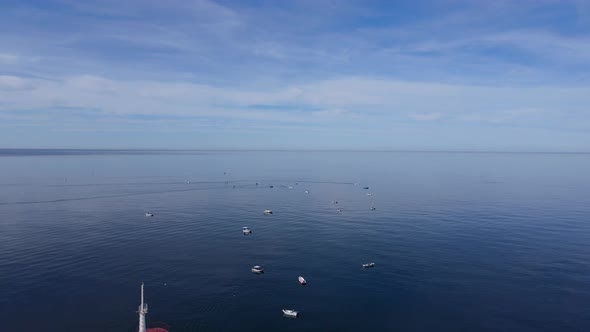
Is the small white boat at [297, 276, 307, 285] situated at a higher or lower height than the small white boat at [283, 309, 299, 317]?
higher

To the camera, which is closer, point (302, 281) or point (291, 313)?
point (291, 313)

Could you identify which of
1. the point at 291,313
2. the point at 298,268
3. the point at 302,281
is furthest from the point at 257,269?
the point at 291,313

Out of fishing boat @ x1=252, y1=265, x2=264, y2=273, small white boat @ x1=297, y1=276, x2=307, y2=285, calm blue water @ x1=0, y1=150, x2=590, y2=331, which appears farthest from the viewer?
fishing boat @ x1=252, y1=265, x2=264, y2=273

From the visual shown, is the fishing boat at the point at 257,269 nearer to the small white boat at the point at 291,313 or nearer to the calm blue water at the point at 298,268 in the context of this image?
the calm blue water at the point at 298,268

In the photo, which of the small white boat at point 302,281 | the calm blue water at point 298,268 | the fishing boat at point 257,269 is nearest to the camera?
the calm blue water at point 298,268

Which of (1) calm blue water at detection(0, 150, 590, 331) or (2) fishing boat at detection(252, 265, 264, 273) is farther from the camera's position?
(2) fishing boat at detection(252, 265, 264, 273)

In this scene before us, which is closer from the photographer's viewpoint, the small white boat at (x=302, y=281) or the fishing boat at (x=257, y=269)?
the small white boat at (x=302, y=281)

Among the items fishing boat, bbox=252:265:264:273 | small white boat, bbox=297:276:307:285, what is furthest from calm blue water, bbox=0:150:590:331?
small white boat, bbox=297:276:307:285

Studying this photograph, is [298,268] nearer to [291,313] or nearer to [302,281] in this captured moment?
[302,281]

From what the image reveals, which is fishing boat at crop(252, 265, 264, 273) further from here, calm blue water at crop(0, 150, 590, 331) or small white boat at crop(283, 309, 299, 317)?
small white boat at crop(283, 309, 299, 317)

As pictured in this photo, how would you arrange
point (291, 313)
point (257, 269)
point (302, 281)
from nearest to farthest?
point (291, 313), point (302, 281), point (257, 269)

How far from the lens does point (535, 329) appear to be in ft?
202

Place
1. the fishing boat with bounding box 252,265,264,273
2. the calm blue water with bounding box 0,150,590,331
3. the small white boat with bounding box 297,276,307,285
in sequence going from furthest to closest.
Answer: the fishing boat with bounding box 252,265,264,273
the small white boat with bounding box 297,276,307,285
the calm blue water with bounding box 0,150,590,331

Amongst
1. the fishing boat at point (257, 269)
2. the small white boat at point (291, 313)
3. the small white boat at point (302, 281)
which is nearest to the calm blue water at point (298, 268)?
the small white boat at point (291, 313)
